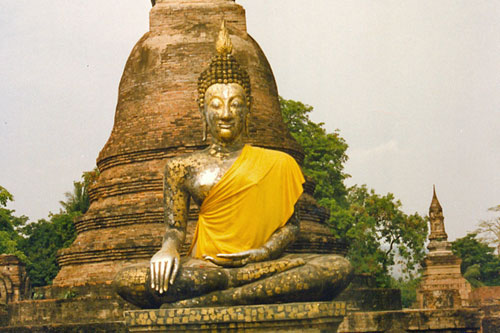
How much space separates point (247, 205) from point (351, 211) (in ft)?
80.4

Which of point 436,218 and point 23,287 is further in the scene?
point 436,218

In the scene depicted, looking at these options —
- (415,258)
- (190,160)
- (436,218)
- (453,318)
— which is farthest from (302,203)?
(415,258)

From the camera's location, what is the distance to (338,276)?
536 centimetres

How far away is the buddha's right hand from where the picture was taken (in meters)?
5.03

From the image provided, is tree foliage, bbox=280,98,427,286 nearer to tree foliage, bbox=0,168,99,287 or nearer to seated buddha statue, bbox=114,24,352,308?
tree foliage, bbox=0,168,99,287

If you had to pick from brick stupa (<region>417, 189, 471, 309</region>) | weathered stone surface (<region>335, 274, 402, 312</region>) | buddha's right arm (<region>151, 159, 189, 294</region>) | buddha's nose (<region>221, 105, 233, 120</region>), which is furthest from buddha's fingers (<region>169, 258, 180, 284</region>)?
brick stupa (<region>417, 189, 471, 309</region>)

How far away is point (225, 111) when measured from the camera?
231 inches

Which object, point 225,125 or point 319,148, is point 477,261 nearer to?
point 319,148

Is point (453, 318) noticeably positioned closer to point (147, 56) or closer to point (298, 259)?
point (298, 259)

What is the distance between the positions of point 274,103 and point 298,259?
11155 mm

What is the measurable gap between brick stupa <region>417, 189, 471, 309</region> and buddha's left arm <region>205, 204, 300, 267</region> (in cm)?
1877

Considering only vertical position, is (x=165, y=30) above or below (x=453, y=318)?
above

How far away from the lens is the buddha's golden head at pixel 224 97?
589cm

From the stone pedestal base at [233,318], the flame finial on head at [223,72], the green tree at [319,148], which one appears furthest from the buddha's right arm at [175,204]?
the green tree at [319,148]
